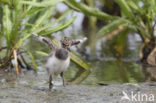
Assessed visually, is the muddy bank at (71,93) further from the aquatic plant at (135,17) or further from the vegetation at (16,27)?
the aquatic plant at (135,17)

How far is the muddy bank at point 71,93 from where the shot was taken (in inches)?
194

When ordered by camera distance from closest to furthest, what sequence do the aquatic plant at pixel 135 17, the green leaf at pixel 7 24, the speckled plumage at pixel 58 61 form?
the speckled plumage at pixel 58 61 < the green leaf at pixel 7 24 < the aquatic plant at pixel 135 17

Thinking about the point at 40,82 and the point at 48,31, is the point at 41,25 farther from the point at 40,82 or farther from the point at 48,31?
the point at 40,82

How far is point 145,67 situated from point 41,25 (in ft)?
8.09

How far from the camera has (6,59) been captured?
6895mm

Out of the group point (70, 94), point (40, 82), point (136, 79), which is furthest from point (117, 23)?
point (70, 94)

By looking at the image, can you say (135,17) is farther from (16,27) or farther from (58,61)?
(58,61)

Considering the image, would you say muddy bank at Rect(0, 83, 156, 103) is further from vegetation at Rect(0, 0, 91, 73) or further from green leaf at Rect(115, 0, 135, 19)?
green leaf at Rect(115, 0, 135, 19)

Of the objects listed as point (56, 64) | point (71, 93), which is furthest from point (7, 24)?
point (71, 93)

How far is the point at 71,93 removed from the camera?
5.41 m

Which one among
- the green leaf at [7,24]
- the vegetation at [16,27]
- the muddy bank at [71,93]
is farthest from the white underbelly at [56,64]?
the green leaf at [7,24]

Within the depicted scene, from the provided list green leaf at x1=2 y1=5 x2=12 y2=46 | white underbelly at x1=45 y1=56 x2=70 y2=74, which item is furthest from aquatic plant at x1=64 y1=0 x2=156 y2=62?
white underbelly at x1=45 y1=56 x2=70 y2=74

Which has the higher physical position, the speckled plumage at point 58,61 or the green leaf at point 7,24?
the green leaf at point 7,24

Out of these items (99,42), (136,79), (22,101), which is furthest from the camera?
(99,42)
